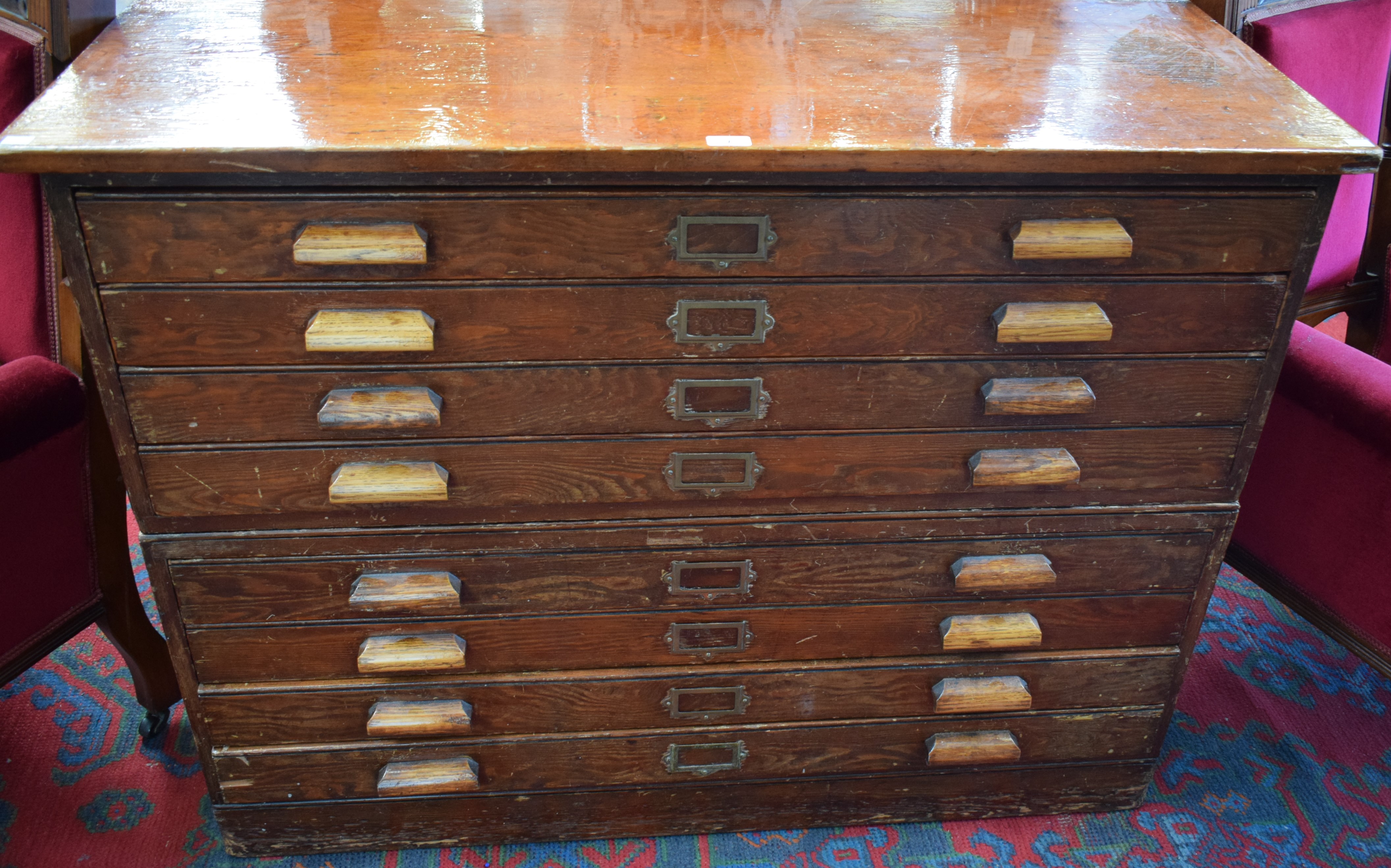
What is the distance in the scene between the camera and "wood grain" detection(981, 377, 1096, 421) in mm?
1419

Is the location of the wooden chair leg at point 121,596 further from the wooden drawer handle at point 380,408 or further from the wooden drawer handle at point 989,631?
the wooden drawer handle at point 989,631

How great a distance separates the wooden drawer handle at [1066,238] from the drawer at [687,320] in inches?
2.2

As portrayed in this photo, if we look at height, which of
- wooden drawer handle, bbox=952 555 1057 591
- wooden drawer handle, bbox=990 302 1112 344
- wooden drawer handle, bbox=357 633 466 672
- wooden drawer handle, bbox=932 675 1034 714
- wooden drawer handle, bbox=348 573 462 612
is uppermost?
wooden drawer handle, bbox=990 302 1112 344

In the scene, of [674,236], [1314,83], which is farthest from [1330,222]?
[674,236]

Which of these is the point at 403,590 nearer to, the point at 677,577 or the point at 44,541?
the point at 677,577

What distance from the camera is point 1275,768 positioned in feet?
6.47

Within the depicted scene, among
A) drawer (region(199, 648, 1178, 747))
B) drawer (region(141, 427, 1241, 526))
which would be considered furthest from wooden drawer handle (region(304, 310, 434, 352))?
drawer (region(199, 648, 1178, 747))

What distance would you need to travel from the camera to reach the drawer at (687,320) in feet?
4.22

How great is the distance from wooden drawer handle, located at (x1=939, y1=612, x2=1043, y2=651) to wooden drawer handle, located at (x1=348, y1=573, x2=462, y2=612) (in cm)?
75

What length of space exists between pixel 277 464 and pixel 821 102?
85 cm

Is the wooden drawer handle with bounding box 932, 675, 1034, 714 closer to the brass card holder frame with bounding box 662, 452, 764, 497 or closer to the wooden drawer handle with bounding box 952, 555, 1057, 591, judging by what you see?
the wooden drawer handle with bounding box 952, 555, 1057, 591

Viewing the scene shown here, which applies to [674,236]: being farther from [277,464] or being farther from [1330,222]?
[1330,222]

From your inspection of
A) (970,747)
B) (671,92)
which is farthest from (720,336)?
(970,747)

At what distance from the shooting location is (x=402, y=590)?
59.5 inches
